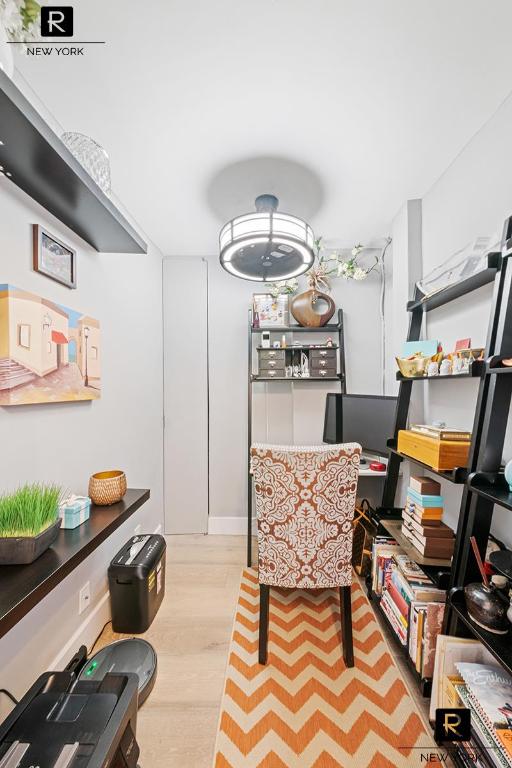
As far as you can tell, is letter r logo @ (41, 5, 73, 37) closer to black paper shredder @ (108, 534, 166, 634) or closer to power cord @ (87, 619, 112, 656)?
black paper shredder @ (108, 534, 166, 634)

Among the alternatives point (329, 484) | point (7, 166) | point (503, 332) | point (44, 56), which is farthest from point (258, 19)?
point (329, 484)

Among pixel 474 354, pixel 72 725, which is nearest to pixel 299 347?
pixel 474 354

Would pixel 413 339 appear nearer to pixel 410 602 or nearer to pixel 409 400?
pixel 409 400

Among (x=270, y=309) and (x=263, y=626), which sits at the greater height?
(x=270, y=309)

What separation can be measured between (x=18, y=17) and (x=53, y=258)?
2.49 ft

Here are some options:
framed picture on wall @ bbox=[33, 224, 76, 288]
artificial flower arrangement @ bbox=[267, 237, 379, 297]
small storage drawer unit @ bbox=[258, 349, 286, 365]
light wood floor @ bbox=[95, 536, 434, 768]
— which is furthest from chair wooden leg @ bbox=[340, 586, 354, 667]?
artificial flower arrangement @ bbox=[267, 237, 379, 297]

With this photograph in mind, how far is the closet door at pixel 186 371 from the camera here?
9.35 feet

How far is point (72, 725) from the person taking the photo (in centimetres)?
82

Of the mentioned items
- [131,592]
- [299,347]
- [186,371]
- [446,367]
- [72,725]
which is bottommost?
[131,592]

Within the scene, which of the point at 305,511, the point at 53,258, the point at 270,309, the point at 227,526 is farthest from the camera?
the point at 227,526

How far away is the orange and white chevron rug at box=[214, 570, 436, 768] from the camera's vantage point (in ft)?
3.79

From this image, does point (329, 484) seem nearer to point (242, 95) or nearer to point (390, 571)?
point (390, 571)

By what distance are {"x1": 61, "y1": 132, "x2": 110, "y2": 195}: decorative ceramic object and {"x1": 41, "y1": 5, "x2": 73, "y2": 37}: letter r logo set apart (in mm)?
278

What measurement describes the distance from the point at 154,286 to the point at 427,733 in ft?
9.87
